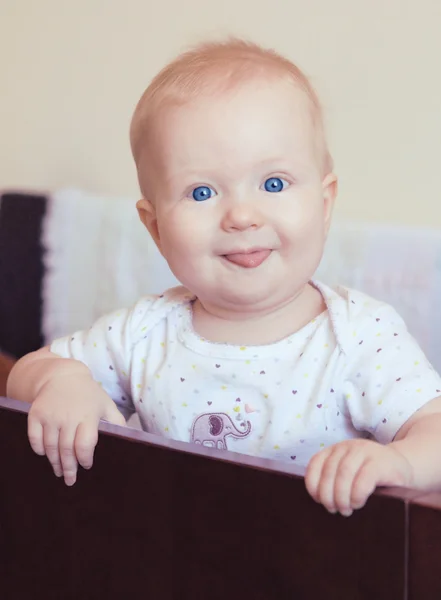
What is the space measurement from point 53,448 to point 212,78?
0.97 feet

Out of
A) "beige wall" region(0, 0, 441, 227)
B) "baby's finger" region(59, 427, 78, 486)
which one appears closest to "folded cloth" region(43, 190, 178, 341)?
"beige wall" region(0, 0, 441, 227)

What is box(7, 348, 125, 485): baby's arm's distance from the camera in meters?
0.55

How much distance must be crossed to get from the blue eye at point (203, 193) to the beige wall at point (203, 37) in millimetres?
453

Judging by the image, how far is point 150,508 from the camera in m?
0.51

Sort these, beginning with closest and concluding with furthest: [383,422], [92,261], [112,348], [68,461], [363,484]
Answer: [363,484], [68,461], [383,422], [112,348], [92,261]

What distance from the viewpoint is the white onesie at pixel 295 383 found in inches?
26.6

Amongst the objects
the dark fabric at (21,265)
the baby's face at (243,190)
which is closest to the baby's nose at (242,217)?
the baby's face at (243,190)

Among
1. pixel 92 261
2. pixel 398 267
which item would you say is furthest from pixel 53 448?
pixel 92 261

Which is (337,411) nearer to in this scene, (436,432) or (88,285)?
(436,432)

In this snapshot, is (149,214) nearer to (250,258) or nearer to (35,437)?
(250,258)

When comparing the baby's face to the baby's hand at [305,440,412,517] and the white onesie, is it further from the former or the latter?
the baby's hand at [305,440,412,517]

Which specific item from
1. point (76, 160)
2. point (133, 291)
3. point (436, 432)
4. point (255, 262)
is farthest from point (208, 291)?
point (76, 160)

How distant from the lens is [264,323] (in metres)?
0.73

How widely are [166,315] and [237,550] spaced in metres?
0.35
